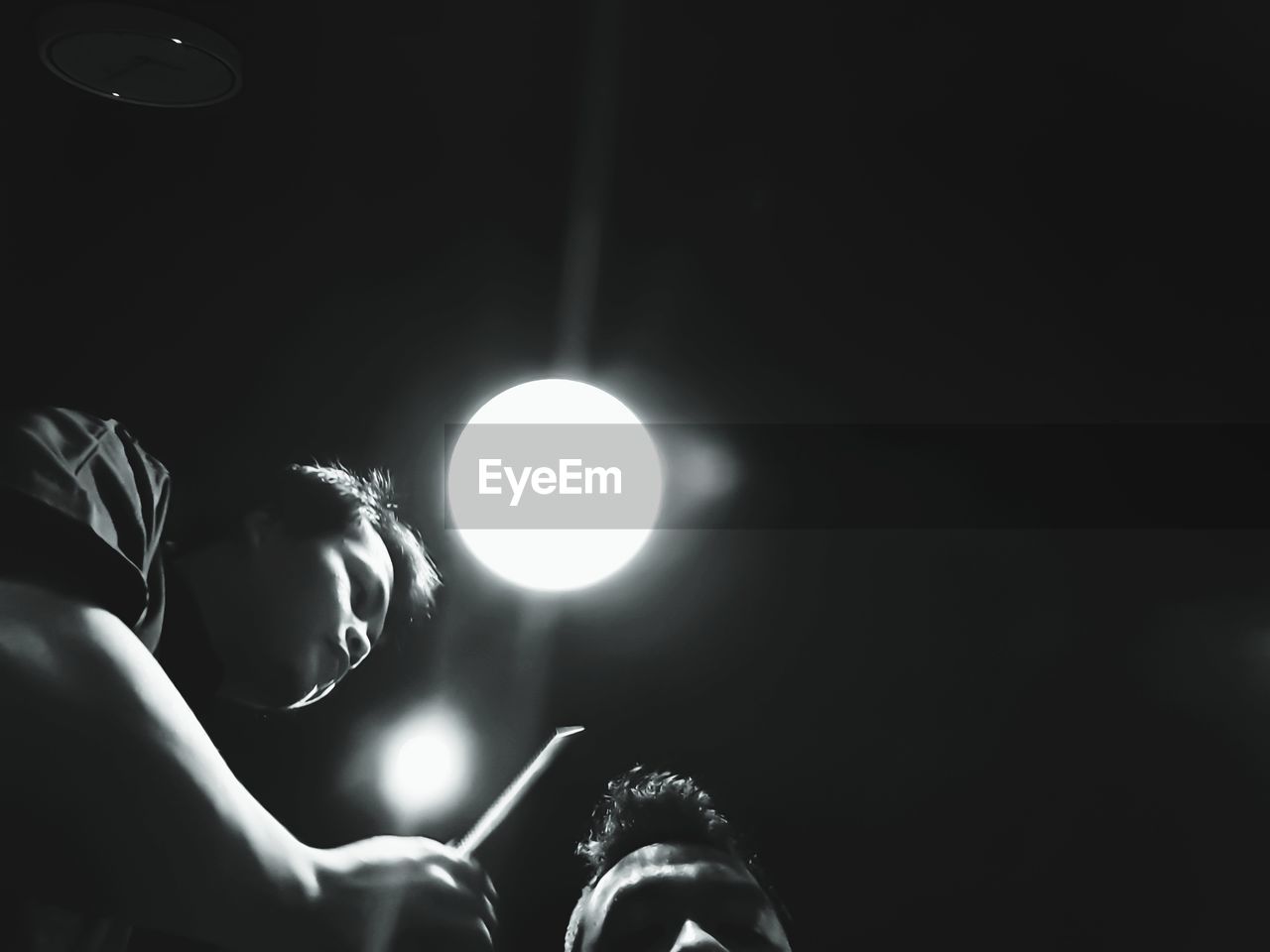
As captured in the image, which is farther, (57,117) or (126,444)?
(57,117)

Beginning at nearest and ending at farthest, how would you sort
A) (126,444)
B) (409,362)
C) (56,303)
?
(126,444), (56,303), (409,362)

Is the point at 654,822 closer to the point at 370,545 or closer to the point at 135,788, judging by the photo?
the point at 370,545

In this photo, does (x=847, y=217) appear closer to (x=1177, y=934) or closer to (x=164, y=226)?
(x=164, y=226)

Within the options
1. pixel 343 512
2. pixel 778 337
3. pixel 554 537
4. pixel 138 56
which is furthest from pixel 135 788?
pixel 778 337

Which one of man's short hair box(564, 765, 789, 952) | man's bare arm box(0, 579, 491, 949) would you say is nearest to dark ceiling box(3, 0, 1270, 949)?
man's short hair box(564, 765, 789, 952)

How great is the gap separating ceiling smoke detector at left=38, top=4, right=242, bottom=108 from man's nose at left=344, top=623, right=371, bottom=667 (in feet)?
2.63

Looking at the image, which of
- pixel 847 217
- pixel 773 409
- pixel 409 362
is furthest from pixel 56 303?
pixel 847 217

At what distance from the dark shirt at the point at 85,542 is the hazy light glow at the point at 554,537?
460 mm

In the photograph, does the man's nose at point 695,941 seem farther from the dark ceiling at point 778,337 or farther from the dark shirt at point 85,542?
the dark shirt at point 85,542

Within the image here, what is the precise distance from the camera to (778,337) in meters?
1.84

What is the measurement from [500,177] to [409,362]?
348 mm

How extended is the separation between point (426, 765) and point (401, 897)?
190 mm

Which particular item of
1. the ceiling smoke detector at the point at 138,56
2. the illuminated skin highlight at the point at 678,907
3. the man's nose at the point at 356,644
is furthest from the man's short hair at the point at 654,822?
the ceiling smoke detector at the point at 138,56

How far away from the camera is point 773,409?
182 centimetres
